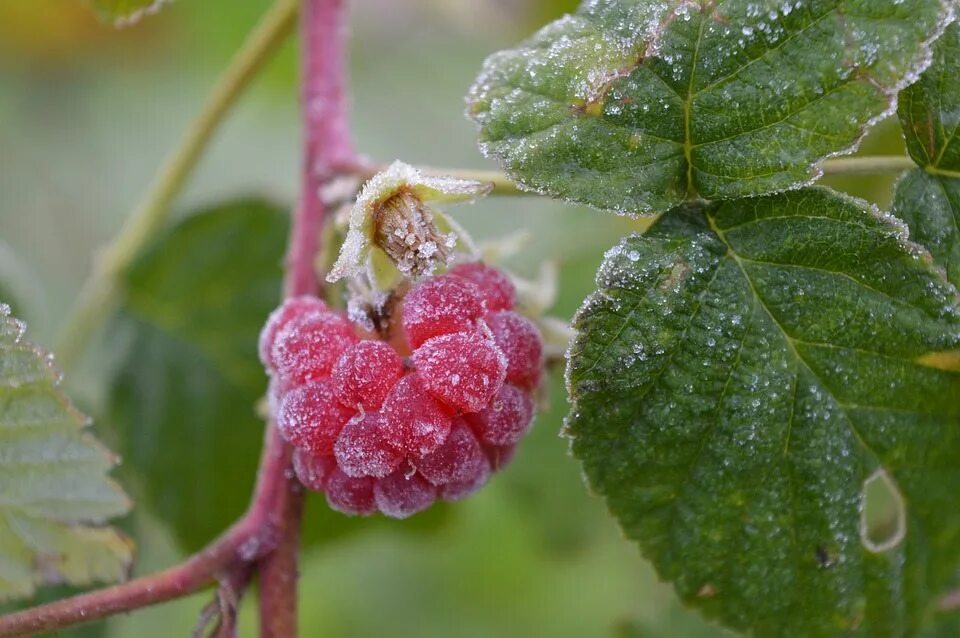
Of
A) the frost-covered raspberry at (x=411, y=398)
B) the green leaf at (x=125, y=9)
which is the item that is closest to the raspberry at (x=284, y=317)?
the frost-covered raspberry at (x=411, y=398)

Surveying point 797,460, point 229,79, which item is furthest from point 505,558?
point 797,460

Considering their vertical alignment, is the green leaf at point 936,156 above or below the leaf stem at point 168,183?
below

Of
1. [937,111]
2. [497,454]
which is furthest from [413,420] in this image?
[937,111]

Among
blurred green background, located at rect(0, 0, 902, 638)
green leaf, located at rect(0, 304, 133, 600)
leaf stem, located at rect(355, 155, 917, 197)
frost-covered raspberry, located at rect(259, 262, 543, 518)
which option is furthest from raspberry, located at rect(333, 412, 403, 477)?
blurred green background, located at rect(0, 0, 902, 638)

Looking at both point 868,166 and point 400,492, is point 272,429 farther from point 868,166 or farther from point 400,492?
point 868,166

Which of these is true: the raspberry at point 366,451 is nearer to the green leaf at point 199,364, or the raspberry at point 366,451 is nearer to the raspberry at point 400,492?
the raspberry at point 400,492

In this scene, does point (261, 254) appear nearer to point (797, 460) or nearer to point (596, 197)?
point (596, 197)

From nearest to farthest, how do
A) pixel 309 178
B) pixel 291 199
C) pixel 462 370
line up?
pixel 462 370
pixel 309 178
pixel 291 199
